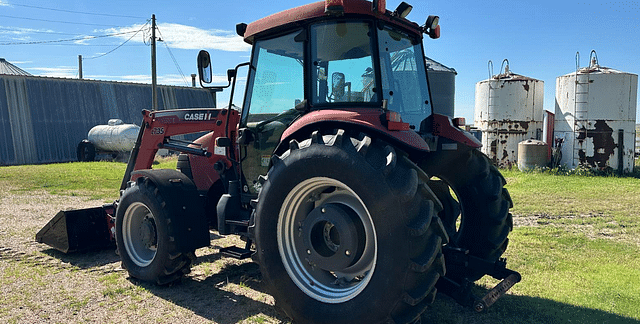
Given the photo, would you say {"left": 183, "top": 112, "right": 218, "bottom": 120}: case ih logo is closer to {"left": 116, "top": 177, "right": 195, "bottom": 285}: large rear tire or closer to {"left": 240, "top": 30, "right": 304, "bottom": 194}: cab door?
{"left": 240, "top": 30, "right": 304, "bottom": 194}: cab door

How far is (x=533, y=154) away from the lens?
16.9 meters

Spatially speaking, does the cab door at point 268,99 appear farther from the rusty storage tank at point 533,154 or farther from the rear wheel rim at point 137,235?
the rusty storage tank at point 533,154

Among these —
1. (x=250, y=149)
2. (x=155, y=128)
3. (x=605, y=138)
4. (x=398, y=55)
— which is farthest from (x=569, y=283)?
(x=605, y=138)

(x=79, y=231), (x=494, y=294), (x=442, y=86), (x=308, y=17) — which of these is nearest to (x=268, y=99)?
(x=308, y=17)

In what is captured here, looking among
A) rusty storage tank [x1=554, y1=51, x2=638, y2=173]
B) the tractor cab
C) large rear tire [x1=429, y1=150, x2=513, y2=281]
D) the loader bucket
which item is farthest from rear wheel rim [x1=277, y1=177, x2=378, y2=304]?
rusty storage tank [x1=554, y1=51, x2=638, y2=173]

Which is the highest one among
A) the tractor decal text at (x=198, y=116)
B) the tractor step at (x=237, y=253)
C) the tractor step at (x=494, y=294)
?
the tractor decal text at (x=198, y=116)

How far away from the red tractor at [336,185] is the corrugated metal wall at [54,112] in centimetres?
2540

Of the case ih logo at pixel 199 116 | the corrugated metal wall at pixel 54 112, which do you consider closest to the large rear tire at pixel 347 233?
the case ih logo at pixel 199 116

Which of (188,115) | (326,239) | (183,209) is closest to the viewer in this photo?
(326,239)

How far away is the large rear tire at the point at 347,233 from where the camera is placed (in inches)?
121

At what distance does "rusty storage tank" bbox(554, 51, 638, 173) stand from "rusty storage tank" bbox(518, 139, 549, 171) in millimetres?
1029

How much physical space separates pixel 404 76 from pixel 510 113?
609 inches

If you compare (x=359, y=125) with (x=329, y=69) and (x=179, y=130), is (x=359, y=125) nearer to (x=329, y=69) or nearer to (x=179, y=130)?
(x=329, y=69)

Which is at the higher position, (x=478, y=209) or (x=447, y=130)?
(x=447, y=130)
